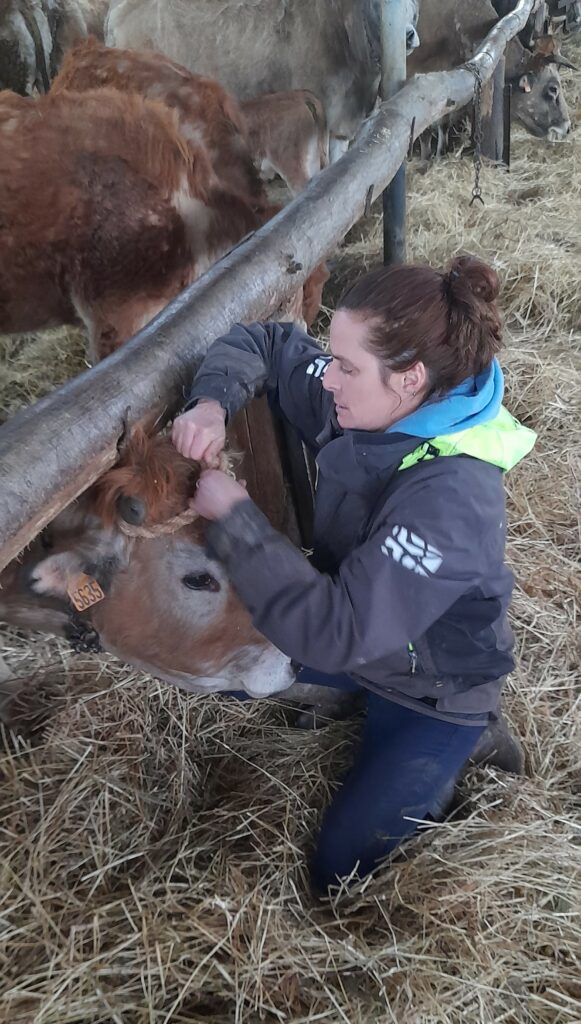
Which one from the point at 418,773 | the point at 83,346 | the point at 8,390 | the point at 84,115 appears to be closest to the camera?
the point at 418,773

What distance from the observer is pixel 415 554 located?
157 cm

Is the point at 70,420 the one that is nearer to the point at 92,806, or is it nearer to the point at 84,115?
the point at 92,806

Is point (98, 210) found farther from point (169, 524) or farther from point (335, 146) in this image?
point (335, 146)

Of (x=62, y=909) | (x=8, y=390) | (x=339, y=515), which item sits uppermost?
(x=339, y=515)

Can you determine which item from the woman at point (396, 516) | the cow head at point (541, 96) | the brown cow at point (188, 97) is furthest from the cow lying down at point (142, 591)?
the cow head at point (541, 96)

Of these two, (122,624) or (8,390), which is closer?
(122,624)

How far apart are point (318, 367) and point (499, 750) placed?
1.15 metres

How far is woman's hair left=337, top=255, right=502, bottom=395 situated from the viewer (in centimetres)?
163

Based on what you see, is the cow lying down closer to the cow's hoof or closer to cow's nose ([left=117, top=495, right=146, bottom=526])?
cow's nose ([left=117, top=495, right=146, bottom=526])

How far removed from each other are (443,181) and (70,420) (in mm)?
5833

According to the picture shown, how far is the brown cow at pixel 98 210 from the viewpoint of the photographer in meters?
3.06

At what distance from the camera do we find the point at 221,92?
3.59m

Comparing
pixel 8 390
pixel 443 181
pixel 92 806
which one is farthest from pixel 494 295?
pixel 443 181

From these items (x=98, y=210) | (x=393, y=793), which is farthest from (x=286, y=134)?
(x=393, y=793)
